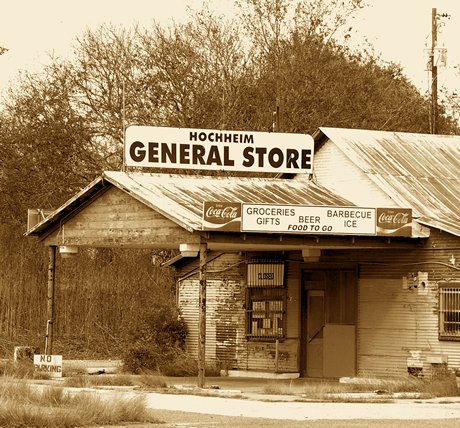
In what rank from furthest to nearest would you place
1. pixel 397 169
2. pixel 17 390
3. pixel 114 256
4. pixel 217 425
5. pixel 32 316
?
pixel 114 256 → pixel 32 316 → pixel 397 169 → pixel 17 390 → pixel 217 425

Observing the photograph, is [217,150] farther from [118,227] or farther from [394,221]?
[394,221]

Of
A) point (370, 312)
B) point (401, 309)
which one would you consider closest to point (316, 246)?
point (401, 309)

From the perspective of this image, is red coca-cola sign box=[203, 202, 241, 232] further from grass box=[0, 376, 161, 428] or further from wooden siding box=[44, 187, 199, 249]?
grass box=[0, 376, 161, 428]

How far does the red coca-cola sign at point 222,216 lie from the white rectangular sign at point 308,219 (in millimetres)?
144

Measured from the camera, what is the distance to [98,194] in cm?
3131

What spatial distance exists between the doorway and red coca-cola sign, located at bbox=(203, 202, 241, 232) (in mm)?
5492

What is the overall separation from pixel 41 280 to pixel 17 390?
20666mm

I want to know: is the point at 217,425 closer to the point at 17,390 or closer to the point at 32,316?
the point at 17,390

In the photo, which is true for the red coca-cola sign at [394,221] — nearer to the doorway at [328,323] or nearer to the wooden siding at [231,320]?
the doorway at [328,323]

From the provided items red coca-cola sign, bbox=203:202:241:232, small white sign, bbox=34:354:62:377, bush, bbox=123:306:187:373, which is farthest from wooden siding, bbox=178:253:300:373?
small white sign, bbox=34:354:62:377

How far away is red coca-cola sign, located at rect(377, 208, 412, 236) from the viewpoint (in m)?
29.8

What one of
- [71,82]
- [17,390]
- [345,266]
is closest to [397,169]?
[345,266]

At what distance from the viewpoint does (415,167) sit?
3431cm

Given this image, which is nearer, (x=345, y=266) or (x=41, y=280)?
(x=345, y=266)
